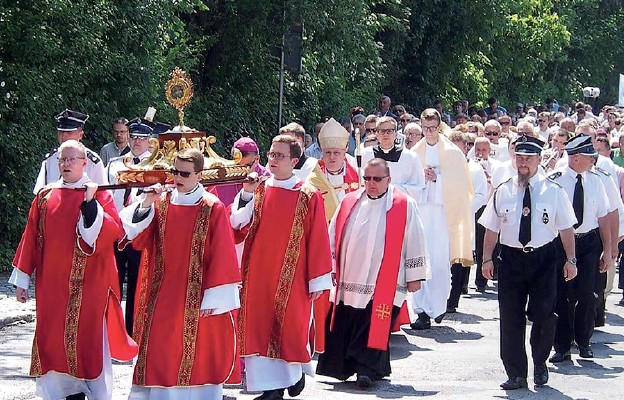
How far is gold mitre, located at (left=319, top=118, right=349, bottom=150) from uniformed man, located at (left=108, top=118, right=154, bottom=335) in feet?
5.12

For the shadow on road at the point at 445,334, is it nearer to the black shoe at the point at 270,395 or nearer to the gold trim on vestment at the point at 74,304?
the black shoe at the point at 270,395

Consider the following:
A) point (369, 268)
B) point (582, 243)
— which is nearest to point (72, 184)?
point (369, 268)

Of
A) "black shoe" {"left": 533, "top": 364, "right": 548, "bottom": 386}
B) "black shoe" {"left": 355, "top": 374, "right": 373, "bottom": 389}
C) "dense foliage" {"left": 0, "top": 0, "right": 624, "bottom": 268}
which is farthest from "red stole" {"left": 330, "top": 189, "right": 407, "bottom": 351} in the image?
"dense foliage" {"left": 0, "top": 0, "right": 624, "bottom": 268}

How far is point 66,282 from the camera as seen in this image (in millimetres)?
8859

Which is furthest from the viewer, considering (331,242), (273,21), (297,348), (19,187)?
(273,21)

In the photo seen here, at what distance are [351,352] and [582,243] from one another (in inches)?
105

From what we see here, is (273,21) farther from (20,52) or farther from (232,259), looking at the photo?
(232,259)

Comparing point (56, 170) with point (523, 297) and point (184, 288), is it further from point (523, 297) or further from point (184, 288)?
point (523, 297)

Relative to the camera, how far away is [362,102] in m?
28.4

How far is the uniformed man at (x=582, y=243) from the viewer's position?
38.1ft

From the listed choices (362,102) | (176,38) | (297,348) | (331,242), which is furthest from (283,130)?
(362,102)

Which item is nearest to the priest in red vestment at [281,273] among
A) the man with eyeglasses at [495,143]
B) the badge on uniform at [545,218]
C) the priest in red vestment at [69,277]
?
the priest in red vestment at [69,277]

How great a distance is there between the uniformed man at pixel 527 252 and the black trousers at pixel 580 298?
124 cm

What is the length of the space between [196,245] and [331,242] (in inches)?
83.2
